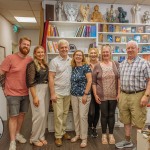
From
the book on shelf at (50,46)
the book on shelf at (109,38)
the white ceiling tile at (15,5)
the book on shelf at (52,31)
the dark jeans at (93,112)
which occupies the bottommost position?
the dark jeans at (93,112)

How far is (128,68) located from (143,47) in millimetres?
2384

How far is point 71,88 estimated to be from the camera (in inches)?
108

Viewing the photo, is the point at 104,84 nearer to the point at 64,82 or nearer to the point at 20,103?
the point at 64,82

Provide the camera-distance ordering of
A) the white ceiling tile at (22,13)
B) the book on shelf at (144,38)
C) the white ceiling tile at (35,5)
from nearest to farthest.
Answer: the white ceiling tile at (35,5) → the book on shelf at (144,38) → the white ceiling tile at (22,13)

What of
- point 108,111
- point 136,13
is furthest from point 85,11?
point 108,111

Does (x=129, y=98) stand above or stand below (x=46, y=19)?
below

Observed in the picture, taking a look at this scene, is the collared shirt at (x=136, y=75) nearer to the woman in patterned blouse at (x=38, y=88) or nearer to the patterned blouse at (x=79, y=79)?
the patterned blouse at (x=79, y=79)

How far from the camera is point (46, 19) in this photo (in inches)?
163

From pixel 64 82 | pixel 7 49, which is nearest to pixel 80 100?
pixel 64 82

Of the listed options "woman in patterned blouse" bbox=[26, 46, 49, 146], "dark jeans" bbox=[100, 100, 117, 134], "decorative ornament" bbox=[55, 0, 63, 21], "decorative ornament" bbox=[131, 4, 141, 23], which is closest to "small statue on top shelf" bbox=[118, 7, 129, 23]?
"decorative ornament" bbox=[131, 4, 141, 23]

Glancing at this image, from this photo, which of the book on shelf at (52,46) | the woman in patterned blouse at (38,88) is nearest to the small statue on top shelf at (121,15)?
the book on shelf at (52,46)

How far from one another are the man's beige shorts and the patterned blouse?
0.53 metres

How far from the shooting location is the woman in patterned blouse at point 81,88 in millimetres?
2680

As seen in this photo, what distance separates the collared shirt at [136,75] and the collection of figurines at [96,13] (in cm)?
211
